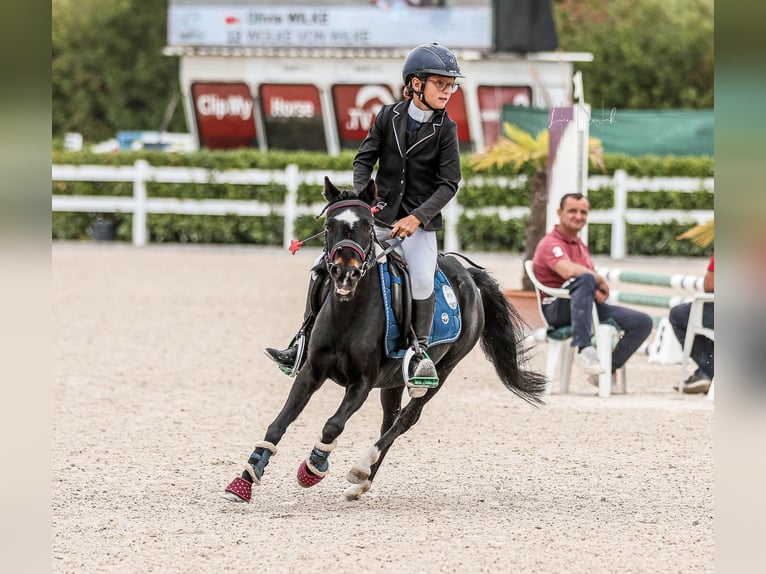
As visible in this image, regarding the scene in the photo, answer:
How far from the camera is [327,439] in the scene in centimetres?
605

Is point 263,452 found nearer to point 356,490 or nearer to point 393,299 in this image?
point 356,490

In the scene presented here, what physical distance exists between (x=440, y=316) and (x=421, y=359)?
1.60 feet

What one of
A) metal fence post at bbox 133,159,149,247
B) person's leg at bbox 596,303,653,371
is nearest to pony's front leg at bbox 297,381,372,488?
person's leg at bbox 596,303,653,371

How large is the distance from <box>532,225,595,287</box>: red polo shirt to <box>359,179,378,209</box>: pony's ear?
14.3 feet

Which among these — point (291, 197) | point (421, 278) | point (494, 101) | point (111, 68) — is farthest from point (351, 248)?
point (111, 68)

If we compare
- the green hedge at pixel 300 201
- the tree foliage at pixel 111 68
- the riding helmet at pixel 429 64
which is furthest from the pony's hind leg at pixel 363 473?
the tree foliage at pixel 111 68

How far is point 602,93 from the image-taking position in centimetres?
3650

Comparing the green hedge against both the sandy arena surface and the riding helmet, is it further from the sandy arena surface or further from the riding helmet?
the riding helmet

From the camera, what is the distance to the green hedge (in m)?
22.4

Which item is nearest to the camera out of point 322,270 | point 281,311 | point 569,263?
point 322,270
